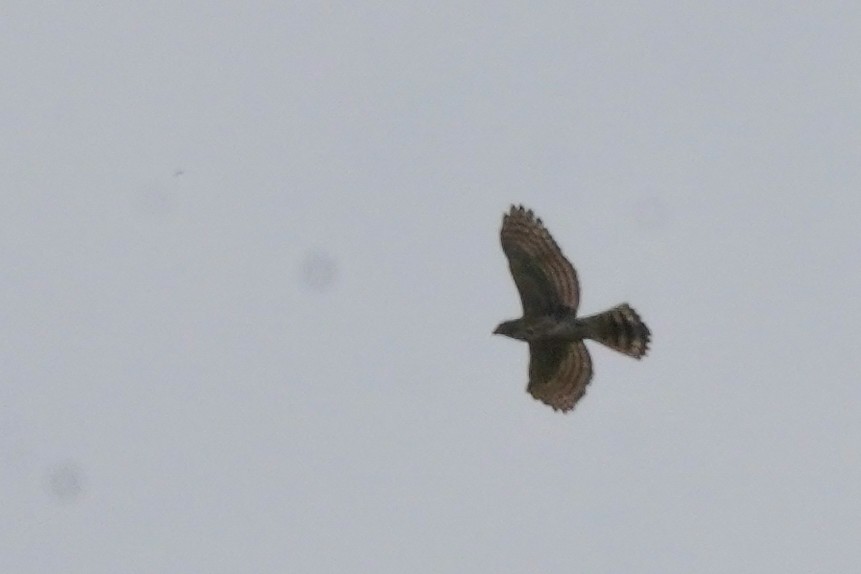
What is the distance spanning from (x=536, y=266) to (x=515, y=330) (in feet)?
3.51

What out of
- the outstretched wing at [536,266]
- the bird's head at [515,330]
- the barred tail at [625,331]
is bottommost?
the barred tail at [625,331]

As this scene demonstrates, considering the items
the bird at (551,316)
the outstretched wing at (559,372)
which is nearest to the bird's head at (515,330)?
the bird at (551,316)

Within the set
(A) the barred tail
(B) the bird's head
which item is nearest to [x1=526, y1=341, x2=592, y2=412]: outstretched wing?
(B) the bird's head

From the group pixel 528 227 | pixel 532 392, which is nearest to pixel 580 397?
pixel 532 392

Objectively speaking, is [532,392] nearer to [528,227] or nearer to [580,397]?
[580,397]

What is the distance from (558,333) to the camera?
25.2 m

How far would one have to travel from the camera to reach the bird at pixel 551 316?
2491 centimetres

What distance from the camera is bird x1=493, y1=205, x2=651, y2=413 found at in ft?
81.7

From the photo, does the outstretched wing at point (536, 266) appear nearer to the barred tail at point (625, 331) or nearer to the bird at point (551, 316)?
the bird at point (551, 316)

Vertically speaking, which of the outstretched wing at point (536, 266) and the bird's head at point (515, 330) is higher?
the outstretched wing at point (536, 266)

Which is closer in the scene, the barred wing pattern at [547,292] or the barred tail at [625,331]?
the barred tail at [625,331]

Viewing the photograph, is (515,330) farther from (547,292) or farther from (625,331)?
(625,331)

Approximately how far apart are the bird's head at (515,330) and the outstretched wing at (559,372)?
273 millimetres

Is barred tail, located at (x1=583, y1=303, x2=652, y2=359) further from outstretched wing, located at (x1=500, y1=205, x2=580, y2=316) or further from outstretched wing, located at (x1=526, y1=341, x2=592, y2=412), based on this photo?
outstretched wing, located at (x1=526, y1=341, x2=592, y2=412)
